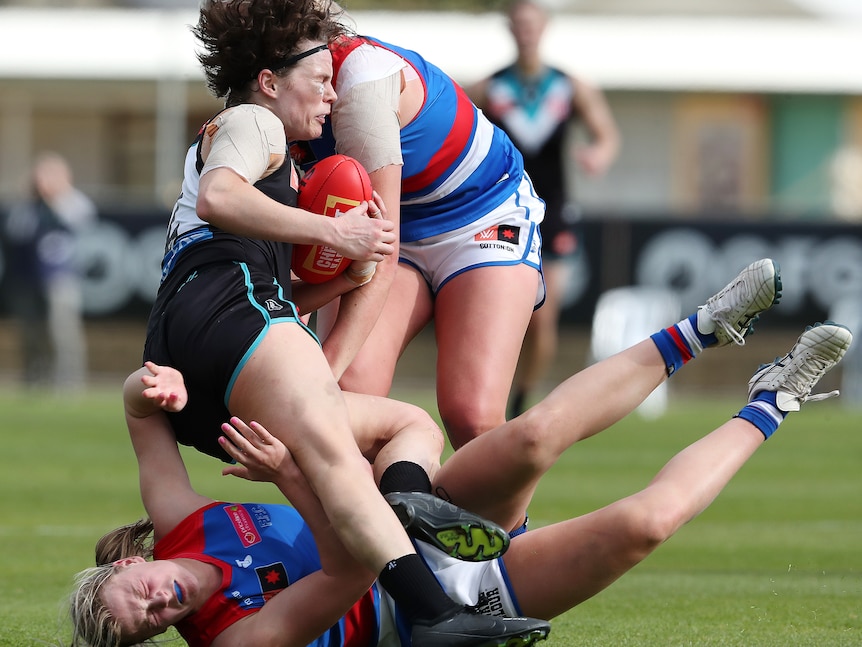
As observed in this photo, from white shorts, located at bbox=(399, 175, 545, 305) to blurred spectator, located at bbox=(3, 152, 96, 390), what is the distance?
11.4 metres

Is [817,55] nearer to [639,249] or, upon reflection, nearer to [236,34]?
[639,249]

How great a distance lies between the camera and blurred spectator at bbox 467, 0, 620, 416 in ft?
33.4

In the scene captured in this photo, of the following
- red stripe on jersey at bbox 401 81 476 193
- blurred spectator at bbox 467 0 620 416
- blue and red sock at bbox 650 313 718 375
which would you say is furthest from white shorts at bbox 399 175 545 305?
blurred spectator at bbox 467 0 620 416

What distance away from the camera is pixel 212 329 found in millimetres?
4180

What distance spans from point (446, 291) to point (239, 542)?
66.4 inches

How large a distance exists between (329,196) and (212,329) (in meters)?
0.72

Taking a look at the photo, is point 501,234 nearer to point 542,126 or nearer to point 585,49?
point 542,126

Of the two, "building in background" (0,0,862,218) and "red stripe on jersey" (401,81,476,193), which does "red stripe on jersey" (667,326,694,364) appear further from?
"building in background" (0,0,862,218)

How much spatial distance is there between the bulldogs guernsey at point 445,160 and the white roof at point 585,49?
1867cm

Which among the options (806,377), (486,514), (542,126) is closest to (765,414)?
(806,377)

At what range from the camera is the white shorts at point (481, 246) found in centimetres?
549

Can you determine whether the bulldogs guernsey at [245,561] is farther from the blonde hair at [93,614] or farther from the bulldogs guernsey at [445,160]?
the bulldogs guernsey at [445,160]

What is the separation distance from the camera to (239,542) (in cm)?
416

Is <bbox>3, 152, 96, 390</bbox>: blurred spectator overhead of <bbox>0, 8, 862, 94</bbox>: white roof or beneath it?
beneath
